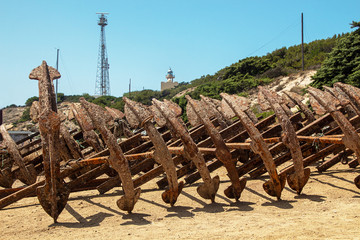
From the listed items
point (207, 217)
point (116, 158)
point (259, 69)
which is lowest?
point (207, 217)

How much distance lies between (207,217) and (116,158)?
4.28 feet

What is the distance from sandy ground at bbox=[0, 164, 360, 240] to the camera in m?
3.35

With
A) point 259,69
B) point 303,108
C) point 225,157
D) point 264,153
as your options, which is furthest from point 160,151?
point 259,69

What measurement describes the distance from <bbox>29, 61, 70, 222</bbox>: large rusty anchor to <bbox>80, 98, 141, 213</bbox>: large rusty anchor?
1.38 feet

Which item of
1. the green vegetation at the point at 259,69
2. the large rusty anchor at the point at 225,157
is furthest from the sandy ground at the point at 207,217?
the green vegetation at the point at 259,69

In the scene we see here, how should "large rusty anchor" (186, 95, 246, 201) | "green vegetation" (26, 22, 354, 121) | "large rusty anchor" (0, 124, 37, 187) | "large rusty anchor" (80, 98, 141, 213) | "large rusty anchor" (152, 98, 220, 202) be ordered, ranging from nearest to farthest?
"large rusty anchor" (80, 98, 141, 213)
"large rusty anchor" (152, 98, 220, 202)
"large rusty anchor" (186, 95, 246, 201)
"large rusty anchor" (0, 124, 37, 187)
"green vegetation" (26, 22, 354, 121)

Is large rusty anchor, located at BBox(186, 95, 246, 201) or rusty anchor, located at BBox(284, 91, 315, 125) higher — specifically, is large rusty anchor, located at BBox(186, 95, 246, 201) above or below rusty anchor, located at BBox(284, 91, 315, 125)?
below

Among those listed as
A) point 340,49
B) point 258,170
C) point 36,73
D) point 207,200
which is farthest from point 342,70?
point 36,73

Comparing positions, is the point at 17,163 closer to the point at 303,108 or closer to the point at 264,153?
the point at 264,153

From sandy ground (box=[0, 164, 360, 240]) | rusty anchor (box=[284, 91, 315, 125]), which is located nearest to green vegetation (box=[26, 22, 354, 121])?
rusty anchor (box=[284, 91, 315, 125])

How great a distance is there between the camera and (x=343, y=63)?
1977 cm

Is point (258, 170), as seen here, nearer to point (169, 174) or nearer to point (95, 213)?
point (169, 174)

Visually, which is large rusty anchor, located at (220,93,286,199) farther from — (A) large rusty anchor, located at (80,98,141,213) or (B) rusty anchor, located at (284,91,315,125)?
(B) rusty anchor, located at (284,91,315,125)

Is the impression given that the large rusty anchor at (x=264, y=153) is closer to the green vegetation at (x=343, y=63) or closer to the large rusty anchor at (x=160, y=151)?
the large rusty anchor at (x=160, y=151)
